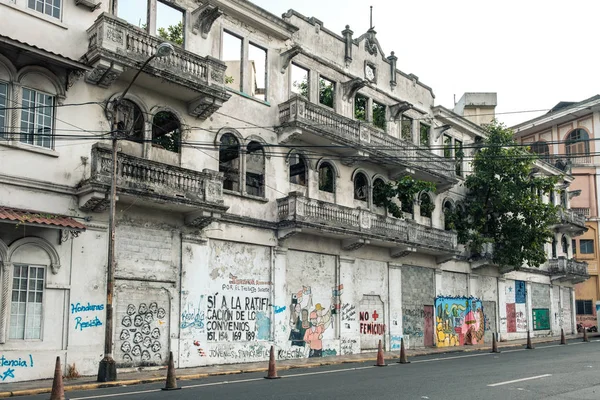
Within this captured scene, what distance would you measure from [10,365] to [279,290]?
1020cm

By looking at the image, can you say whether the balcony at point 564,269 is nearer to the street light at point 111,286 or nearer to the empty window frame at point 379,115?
the empty window frame at point 379,115

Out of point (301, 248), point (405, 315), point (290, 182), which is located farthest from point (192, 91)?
point (405, 315)

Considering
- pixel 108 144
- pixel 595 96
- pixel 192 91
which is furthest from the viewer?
pixel 595 96

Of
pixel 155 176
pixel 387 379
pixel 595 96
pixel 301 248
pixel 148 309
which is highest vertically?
pixel 595 96

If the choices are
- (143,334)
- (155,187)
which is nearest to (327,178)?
(155,187)

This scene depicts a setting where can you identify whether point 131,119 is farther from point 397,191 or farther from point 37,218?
point 397,191

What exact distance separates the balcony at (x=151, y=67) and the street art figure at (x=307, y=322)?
8.09m

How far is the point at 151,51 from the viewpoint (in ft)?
61.8

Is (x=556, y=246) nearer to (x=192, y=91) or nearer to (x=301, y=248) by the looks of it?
(x=301, y=248)

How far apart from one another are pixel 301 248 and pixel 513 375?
10796 mm

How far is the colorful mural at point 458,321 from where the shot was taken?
103 feet

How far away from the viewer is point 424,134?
110ft

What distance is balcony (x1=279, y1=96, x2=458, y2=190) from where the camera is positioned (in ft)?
78.2

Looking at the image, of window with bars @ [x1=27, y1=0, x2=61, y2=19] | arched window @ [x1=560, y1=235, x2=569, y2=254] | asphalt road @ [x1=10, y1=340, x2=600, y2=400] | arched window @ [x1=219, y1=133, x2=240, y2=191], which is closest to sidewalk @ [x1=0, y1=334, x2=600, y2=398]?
asphalt road @ [x1=10, y1=340, x2=600, y2=400]
